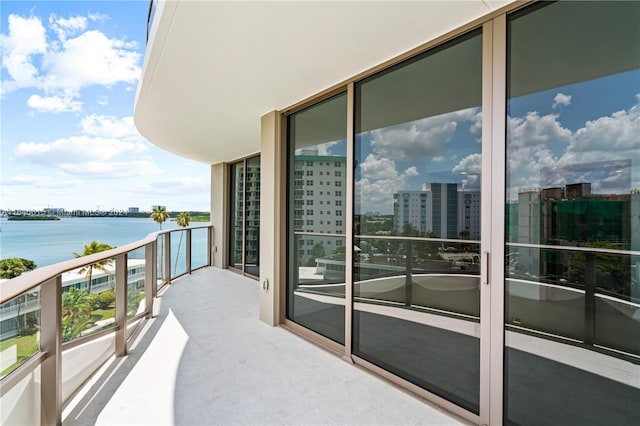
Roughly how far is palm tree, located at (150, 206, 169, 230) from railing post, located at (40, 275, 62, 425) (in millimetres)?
30071

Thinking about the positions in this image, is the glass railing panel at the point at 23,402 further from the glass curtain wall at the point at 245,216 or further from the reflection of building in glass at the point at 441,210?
the glass curtain wall at the point at 245,216

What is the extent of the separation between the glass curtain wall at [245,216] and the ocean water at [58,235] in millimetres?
15763

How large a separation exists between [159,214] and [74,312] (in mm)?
29720

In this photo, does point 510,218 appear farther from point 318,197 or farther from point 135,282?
point 135,282

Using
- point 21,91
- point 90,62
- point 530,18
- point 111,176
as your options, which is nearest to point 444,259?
point 530,18

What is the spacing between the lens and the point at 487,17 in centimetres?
201

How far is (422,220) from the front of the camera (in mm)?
2416

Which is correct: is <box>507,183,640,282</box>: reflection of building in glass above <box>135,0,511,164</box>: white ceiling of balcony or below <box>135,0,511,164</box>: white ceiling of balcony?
below

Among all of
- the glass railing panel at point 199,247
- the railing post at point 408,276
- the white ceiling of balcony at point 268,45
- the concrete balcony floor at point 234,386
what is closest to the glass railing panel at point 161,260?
the glass railing panel at point 199,247

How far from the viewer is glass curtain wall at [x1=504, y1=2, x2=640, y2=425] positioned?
1.57 m

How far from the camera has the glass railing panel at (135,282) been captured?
3.19 metres

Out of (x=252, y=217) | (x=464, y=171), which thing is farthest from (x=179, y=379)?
(x=252, y=217)

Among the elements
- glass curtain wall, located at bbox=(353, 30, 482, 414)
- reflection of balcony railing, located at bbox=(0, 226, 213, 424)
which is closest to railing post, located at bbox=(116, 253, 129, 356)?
reflection of balcony railing, located at bbox=(0, 226, 213, 424)

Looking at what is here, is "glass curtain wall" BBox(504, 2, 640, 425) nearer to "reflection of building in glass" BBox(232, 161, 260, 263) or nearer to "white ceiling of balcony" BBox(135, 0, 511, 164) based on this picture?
"white ceiling of balcony" BBox(135, 0, 511, 164)
